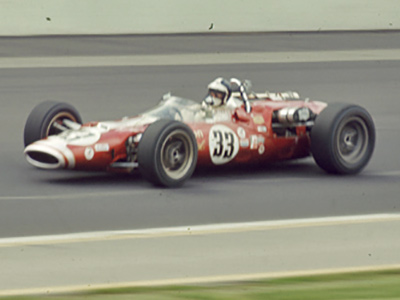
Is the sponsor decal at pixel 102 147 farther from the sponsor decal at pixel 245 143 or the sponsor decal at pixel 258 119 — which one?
the sponsor decal at pixel 258 119

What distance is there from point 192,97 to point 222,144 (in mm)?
726

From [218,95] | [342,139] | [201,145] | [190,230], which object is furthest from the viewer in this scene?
[342,139]

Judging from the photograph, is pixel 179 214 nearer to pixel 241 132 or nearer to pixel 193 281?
pixel 241 132

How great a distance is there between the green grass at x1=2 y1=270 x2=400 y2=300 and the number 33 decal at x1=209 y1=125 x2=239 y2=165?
12.6 ft

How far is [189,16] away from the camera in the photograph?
2647cm

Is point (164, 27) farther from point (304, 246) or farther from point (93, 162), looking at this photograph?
point (304, 246)

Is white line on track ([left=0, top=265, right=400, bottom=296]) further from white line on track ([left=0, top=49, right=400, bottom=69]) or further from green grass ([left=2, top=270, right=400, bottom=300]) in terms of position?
white line on track ([left=0, top=49, right=400, bottom=69])

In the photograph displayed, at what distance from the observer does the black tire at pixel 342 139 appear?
11062 millimetres

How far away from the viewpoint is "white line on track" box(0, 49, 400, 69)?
2223cm

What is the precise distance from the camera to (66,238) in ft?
27.6

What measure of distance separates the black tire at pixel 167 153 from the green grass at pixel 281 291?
130 inches

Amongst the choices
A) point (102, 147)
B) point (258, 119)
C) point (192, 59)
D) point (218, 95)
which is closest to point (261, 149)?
point (258, 119)

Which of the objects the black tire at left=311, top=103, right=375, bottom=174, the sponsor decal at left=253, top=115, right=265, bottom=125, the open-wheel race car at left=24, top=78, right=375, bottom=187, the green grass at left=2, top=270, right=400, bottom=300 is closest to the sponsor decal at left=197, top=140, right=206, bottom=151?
the open-wheel race car at left=24, top=78, right=375, bottom=187

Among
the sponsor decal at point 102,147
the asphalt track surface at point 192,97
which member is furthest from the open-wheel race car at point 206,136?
the asphalt track surface at point 192,97
